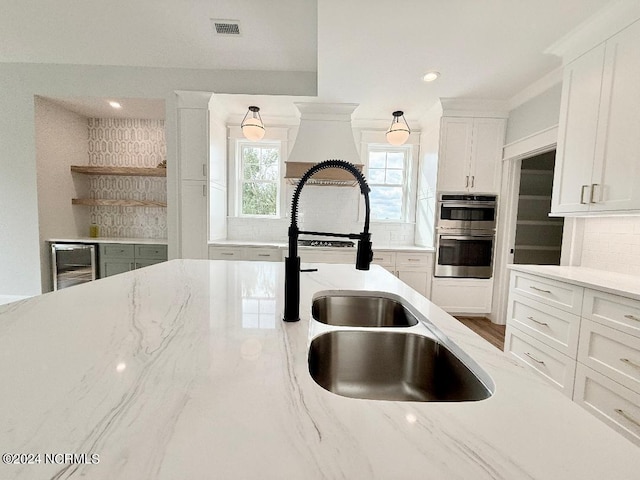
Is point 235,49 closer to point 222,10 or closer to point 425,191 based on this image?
point 222,10

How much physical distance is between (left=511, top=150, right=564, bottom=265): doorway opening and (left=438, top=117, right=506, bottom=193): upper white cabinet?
0.83 meters

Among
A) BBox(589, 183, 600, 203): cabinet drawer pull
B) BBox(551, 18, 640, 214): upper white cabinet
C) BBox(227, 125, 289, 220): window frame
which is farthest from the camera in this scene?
BBox(227, 125, 289, 220): window frame

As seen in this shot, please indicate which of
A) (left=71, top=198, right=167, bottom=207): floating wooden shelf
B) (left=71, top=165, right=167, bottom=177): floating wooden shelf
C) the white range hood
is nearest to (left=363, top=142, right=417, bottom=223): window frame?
the white range hood

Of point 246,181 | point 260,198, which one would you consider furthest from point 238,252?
point 246,181

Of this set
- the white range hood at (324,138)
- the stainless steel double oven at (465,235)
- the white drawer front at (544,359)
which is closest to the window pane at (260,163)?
the white range hood at (324,138)

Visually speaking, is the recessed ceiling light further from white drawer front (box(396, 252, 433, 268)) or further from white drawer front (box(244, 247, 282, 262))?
white drawer front (box(244, 247, 282, 262))

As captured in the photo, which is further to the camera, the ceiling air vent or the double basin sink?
the ceiling air vent

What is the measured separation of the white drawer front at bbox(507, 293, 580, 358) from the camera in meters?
1.76

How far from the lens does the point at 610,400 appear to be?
1.54 meters

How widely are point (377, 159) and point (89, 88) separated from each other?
3723 mm

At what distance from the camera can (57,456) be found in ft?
1.09

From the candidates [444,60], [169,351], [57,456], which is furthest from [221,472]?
[444,60]

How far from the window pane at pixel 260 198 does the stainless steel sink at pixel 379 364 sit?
3516 mm

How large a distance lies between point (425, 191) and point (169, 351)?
3761 millimetres
